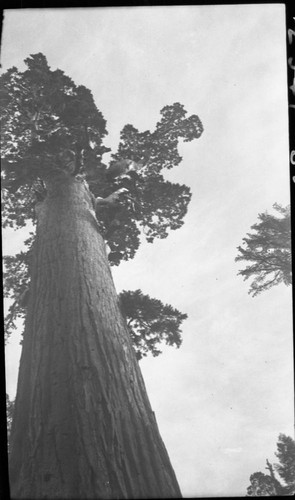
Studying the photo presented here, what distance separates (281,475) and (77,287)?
8.08 meters

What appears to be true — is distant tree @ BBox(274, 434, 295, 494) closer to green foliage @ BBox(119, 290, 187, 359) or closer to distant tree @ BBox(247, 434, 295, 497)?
distant tree @ BBox(247, 434, 295, 497)

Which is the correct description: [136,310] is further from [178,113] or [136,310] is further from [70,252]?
[178,113]

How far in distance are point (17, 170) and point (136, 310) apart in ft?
10.8

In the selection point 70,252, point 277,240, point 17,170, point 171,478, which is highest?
point 17,170

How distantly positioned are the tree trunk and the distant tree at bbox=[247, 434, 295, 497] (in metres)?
5.33

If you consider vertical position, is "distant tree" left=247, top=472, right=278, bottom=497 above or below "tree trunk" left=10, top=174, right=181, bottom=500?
below

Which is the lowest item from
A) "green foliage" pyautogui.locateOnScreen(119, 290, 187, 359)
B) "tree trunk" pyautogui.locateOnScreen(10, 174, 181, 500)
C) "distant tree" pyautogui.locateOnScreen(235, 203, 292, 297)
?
"tree trunk" pyautogui.locateOnScreen(10, 174, 181, 500)

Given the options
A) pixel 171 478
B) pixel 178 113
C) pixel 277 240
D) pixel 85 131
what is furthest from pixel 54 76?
pixel 171 478

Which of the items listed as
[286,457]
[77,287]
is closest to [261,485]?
[286,457]

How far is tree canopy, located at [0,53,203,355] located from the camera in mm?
6719

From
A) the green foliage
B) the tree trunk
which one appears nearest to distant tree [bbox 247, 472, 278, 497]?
the green foliage

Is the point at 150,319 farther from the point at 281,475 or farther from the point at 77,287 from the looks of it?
the point at 281,475

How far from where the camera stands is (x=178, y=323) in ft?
22.8

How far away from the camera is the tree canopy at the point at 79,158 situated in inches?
265
